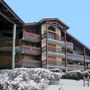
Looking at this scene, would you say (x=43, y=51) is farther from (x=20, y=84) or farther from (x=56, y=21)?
(x=20, y=84)

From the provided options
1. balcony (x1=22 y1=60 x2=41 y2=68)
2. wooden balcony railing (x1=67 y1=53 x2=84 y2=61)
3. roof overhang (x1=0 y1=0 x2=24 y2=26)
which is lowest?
balcony (x1=22 y1=60 x2=41 y2=68)

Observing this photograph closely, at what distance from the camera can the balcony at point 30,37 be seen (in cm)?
2295

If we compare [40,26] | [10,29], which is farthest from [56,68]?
[10,29]

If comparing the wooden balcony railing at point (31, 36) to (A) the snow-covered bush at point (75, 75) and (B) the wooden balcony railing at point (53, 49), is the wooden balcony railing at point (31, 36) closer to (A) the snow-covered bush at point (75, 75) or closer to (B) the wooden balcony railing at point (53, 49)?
(B) the wooden balcony railing at point (53, 49)

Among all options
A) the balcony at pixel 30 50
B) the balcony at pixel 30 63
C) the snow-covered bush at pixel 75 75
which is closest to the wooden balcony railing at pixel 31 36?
the balcony at pixel 30 50

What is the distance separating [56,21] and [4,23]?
9.40 meters

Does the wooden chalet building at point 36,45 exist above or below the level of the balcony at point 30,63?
above

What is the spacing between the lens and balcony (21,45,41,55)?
22.2 metres

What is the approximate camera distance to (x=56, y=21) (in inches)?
1086

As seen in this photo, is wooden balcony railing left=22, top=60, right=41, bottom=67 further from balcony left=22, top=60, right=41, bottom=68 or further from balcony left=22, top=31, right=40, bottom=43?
balcony left=22, top=31, right=40, bottom=43

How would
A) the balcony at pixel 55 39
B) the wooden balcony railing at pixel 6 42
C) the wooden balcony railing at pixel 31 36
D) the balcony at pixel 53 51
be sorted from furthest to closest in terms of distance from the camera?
1. the balcony at pixel 55 39
2. the balcony at pixel 53 51
3. the wooden balcony railing at pixel 31 36
4. the wooden balcony railing at pixel 6 42

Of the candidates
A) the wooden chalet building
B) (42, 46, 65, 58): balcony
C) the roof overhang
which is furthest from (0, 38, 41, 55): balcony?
the roof overhang

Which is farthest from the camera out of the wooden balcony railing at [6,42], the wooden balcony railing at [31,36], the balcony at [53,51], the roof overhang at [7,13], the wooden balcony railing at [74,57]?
the wooden balcony railing at [74,57]

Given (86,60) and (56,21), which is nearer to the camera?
(56,21)
